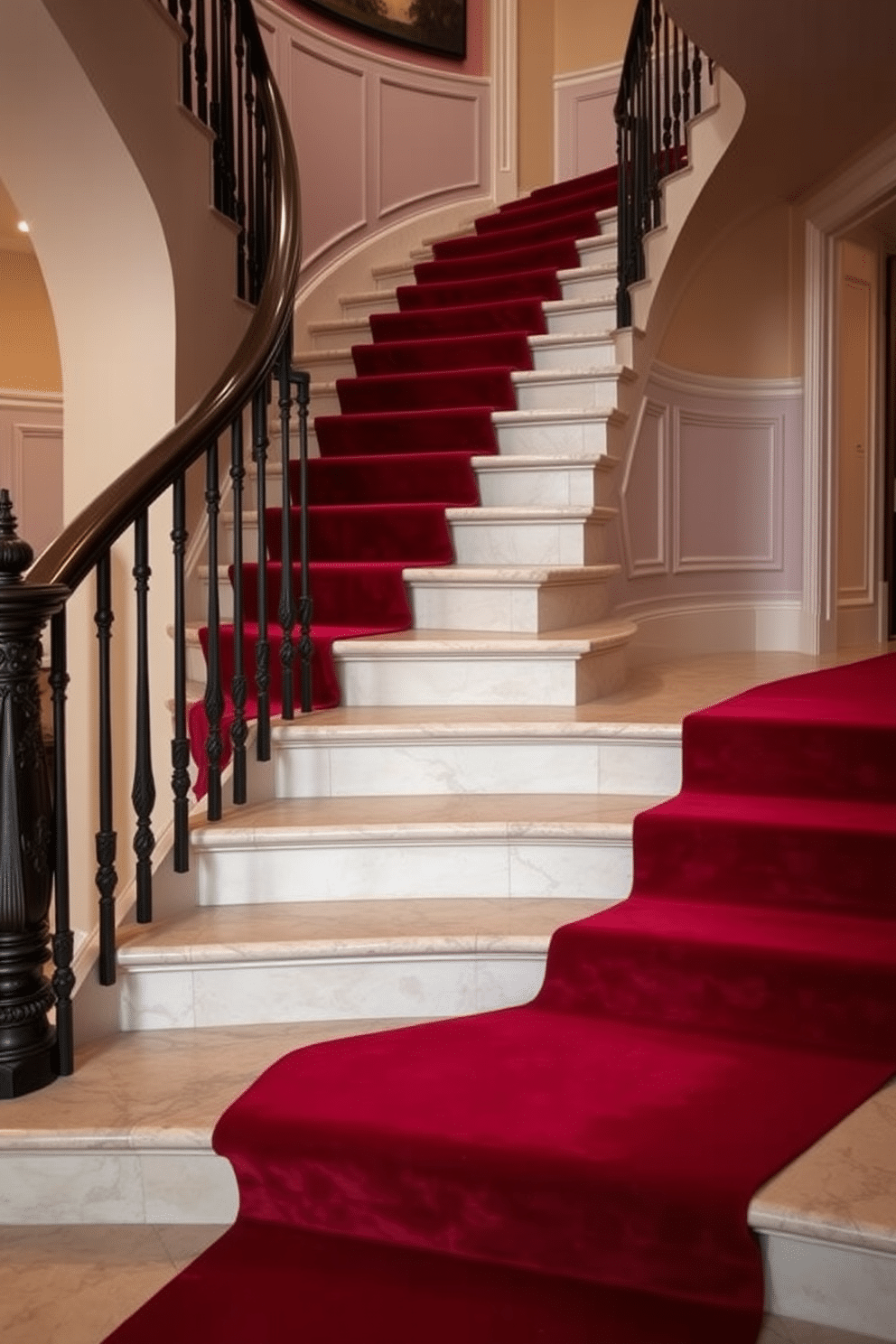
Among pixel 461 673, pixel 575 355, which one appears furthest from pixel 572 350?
pixel 461 673

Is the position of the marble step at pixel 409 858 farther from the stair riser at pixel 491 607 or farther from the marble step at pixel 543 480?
the marble step at pixel 543 480

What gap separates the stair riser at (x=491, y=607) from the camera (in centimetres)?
366

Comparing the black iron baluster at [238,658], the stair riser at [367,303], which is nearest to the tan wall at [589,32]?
the stair riser at [367,303]

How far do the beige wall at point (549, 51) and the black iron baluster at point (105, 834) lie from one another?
18.2 feet

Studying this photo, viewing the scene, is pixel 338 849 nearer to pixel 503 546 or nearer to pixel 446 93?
pixel 503 546

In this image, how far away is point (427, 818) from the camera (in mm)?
2811

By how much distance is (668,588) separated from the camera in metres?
5.59

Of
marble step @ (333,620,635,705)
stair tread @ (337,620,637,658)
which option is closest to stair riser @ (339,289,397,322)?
stair tread @ (337,620,637,658)

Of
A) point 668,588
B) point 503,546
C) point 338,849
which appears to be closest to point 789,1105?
point 338,849

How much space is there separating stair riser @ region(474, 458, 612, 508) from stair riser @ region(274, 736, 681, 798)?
3.98ft

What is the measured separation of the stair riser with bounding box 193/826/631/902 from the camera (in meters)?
2.74

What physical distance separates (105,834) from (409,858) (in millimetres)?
675

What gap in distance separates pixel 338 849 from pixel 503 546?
1.53 meters

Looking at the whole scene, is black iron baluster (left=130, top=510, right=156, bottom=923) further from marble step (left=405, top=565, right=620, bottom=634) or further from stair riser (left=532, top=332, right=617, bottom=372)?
stair riser (left=532, top=332, right=617, bottom=372)
